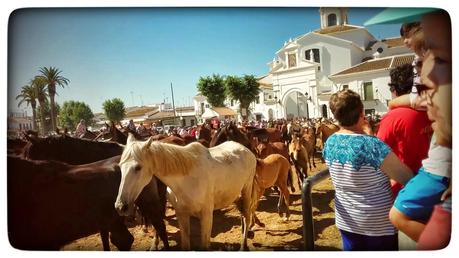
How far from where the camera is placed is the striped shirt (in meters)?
1.77

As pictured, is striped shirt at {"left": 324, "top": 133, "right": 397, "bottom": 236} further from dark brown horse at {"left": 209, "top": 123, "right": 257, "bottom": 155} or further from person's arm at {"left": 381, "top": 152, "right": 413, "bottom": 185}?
dark brown horse at {"left": 209, "top": 123, "right": 257, "bottom": 155}

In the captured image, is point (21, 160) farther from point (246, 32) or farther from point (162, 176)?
point (246, 32)

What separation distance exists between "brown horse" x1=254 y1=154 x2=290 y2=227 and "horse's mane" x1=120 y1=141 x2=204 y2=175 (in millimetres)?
1145

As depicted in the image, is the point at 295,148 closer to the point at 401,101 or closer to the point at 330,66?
the point at 330,66

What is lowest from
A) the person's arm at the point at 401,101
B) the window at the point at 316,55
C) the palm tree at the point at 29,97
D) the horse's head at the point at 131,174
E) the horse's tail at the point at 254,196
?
the horse's tail at the point at 254,196

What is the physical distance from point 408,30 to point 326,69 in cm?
82

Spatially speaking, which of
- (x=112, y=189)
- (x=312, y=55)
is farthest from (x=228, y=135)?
(x=112, y=189)

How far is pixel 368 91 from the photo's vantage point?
8.29 feet

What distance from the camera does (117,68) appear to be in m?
2.78

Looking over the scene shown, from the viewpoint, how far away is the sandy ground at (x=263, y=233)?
8.93 ft

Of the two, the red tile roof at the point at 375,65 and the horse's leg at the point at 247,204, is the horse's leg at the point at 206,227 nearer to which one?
the horse's leg at the point at 247,204

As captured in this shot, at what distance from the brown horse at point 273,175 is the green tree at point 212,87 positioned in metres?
1.16

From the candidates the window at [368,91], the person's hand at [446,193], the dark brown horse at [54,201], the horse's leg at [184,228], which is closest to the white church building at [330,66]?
the window at [368,91]

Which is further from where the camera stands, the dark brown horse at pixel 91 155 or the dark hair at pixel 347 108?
the dark brown horse at pixel 91 155
